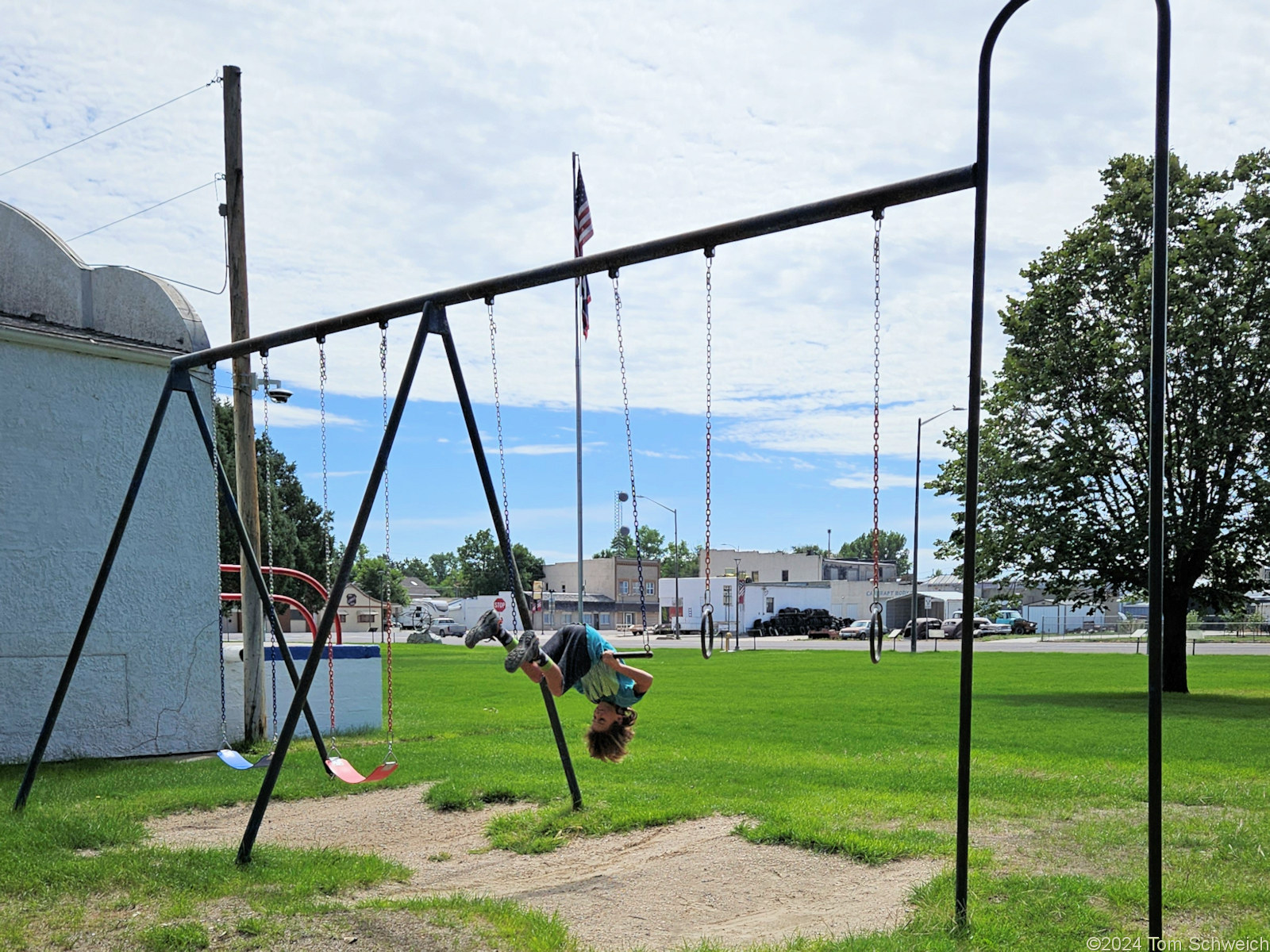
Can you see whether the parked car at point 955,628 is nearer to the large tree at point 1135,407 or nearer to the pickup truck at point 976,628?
the pickup truck at point 976,628

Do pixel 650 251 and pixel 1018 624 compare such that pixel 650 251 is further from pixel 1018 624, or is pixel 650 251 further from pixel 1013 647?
pixel 1018 624

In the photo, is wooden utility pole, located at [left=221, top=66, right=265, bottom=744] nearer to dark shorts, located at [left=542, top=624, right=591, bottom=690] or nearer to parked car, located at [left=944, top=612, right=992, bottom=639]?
dark shorts, located at [left=542, top=624, right=591, bottom=690]

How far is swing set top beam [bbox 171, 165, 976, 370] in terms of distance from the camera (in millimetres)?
5781

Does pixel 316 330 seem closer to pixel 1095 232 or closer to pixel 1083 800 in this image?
pixel 1083 800

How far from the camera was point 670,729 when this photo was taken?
14586 millimetres

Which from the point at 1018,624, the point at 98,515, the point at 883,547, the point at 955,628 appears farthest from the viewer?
the point at 883,547

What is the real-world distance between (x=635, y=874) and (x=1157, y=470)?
3.90m

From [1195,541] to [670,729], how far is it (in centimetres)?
1015

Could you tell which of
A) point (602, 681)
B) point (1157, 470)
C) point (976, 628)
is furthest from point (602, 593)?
point (1157, 470)

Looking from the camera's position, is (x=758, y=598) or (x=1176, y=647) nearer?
(x=1176, y=647)

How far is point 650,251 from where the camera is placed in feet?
22.2

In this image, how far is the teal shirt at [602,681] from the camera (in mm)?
7285

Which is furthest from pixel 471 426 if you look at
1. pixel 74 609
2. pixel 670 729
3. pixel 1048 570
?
pixel 1048 570

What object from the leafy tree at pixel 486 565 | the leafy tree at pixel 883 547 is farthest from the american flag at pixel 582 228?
the leafy tree at pixel 883 547
